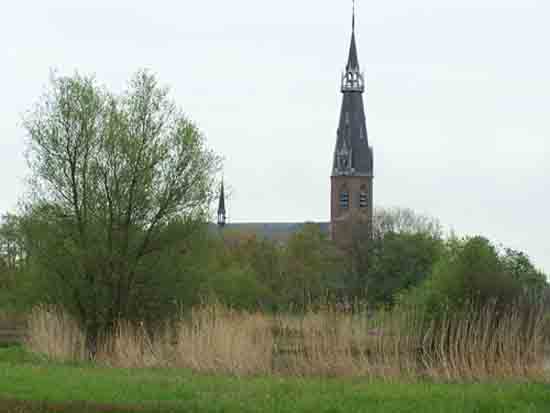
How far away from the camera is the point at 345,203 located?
371 ft

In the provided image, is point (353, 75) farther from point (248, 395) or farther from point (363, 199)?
point (248, 395)

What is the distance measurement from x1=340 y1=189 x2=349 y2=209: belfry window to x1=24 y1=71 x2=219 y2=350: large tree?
279 feet

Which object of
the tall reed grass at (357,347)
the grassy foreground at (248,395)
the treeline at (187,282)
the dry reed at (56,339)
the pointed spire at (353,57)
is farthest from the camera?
the pointed spire at (353,57)

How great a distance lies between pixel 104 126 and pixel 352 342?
13.4 m

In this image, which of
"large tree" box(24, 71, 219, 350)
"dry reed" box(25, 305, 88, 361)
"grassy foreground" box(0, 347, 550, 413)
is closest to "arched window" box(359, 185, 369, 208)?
"large tree" box(24, 71, 219, 350)

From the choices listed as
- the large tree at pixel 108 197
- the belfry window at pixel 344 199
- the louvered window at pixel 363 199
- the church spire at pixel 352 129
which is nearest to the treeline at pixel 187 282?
the large tree at pixel 108 197

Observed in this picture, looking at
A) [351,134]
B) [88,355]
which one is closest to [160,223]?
[88,355]

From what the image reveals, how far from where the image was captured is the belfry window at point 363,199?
11369cm

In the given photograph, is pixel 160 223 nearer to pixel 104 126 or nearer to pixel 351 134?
pixel 104 126

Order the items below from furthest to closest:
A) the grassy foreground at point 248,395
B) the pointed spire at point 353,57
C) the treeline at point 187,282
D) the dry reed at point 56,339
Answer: the pointed spire at point 353,57 < the treeline at point 187,282 < the dry reed at point 56,339 < the grassy foreground at point 248,395

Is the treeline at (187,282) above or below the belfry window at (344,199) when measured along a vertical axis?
below

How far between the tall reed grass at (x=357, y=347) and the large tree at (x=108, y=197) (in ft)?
26.9

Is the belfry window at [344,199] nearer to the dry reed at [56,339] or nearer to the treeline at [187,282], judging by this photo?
the treeline at [187,282]

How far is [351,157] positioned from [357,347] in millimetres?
95802
